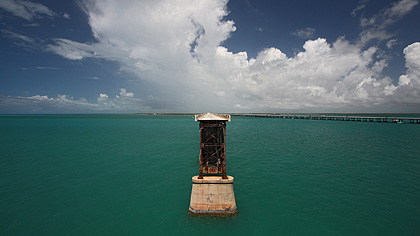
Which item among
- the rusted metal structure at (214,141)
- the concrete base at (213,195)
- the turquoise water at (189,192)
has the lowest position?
the turquoise water at (189,192)

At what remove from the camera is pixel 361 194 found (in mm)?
15320

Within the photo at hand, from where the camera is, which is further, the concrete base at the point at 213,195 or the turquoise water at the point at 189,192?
the concrete base at the point at 213,195

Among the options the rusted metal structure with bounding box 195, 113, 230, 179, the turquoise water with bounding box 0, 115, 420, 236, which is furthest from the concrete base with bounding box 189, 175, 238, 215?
the turquoise water with bounding box 0, 115, 420, 236

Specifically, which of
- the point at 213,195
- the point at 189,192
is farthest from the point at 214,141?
the point at 189,192

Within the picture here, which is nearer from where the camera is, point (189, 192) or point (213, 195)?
point (213, 195)

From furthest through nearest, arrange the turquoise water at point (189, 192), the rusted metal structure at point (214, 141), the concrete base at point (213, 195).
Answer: the rusted metal structure at point (214, 141)
the concrete base at point (213, 195)
the turquoise water at point (189, 192)

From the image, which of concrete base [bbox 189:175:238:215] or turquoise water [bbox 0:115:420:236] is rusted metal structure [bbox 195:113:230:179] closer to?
concrete base [bbox 189:175:238:215]

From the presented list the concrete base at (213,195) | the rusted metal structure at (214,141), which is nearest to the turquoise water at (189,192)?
the concrete base at (213,195)

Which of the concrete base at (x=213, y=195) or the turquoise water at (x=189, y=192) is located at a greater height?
the concrete base at (x=213, y=195)

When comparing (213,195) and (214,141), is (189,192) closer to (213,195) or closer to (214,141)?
(213,195)

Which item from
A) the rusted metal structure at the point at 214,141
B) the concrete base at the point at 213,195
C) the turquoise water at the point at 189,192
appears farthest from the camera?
the rusted metal structure at the point at 214,141

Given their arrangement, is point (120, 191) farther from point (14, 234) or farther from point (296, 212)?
point (296, 212)

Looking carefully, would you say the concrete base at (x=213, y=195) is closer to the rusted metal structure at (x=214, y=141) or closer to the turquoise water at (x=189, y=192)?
the rusted metal structure at (x=214, y=141)

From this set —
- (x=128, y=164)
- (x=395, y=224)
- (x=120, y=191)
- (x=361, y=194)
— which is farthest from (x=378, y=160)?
(x=128, y=164)
